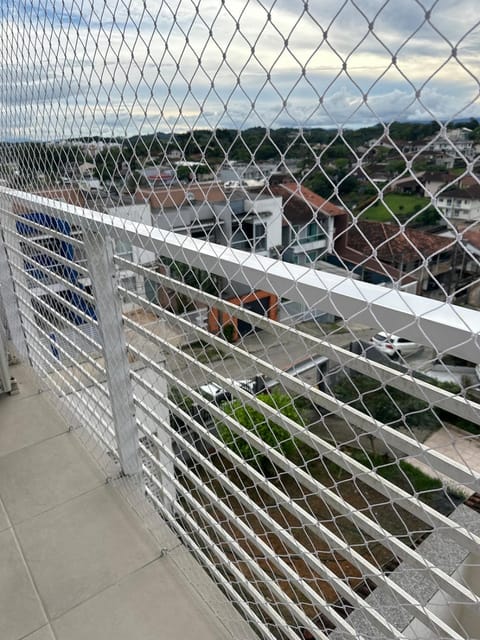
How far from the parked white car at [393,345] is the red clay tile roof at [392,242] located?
12 cm

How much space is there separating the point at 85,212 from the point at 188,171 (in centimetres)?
64

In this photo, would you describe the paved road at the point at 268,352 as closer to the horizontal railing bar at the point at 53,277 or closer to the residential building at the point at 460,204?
the residential building at the point at 460,204

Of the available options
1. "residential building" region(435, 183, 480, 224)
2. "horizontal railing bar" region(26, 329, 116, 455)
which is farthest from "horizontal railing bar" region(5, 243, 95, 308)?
"residential building" region(435, 183, 480, 224)

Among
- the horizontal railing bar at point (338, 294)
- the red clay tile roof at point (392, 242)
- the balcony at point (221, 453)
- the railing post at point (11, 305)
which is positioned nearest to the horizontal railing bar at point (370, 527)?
the balcony at point (221, 453)

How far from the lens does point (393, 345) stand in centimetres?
68

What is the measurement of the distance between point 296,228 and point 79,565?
1395 mm

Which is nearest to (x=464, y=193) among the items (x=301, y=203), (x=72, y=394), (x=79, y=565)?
(x=301, y=203)

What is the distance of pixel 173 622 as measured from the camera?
131 centimetres

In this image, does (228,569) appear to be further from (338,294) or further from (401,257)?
(401,257)

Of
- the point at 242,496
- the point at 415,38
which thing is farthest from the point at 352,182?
the point at 242,496

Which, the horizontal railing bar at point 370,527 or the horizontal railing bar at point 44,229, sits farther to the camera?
the horizontal railing bar at point 44,229

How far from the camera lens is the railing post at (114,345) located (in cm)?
143

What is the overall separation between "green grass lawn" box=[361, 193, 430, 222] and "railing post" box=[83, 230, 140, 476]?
3.28 ft

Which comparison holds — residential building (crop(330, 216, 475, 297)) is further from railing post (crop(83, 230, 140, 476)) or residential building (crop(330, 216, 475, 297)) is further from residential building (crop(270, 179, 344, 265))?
railing post (crop(83, 230, 140, 476))
